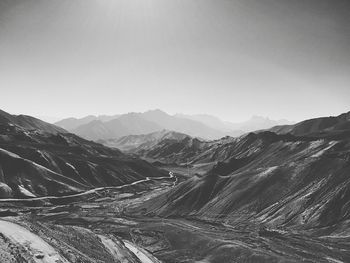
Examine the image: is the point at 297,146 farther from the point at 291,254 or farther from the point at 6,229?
the point at 6,229

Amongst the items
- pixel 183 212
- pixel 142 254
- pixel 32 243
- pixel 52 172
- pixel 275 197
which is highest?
pixel 275 197

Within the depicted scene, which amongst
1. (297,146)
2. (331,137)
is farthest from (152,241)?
(331,137)

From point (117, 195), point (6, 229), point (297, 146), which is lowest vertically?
point (117, 195)

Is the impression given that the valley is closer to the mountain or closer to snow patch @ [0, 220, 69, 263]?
snow patch @ [0, 220, 69, 263]

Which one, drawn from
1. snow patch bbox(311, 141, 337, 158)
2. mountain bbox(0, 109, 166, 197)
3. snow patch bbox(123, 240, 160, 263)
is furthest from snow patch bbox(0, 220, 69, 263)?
snow patch bbox(311, 141, 337, 158)

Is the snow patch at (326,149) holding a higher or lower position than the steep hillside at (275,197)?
higher

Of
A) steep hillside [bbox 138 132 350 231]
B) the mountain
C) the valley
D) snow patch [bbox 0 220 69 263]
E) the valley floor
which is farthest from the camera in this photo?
the mountain

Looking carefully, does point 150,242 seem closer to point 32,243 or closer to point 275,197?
point 32,243

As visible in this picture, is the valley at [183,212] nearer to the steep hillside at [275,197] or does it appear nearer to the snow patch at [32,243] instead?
the snow patch at [32,243]

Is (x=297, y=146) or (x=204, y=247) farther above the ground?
(x=297, y=146)

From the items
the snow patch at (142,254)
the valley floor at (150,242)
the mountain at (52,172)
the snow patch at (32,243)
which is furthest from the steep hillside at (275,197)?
the snow patch at (32,243)

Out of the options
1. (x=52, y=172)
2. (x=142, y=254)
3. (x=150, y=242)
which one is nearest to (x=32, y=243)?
(x=142, y=254)
